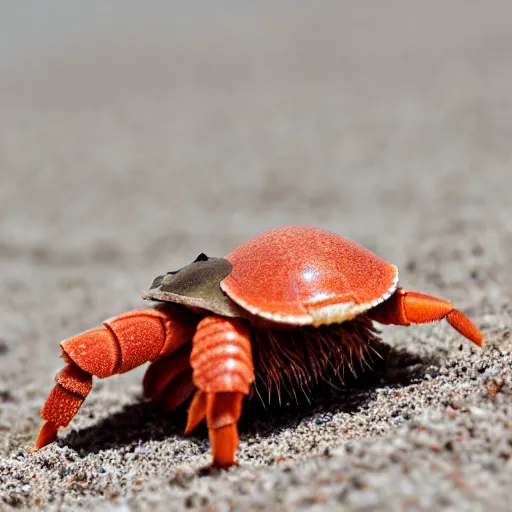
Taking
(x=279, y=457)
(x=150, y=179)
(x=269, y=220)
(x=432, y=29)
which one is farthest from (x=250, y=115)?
(x=279, y=457)

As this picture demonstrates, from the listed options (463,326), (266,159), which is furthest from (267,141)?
(463,326)

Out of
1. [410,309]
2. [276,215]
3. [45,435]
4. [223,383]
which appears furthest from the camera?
[276,215]

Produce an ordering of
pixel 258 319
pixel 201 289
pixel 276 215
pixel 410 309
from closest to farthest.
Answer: pixel 258 319 < pixel 201 289 < pixel 410 309 < pixel 276 215

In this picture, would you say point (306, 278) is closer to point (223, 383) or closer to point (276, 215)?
point (223, 383)

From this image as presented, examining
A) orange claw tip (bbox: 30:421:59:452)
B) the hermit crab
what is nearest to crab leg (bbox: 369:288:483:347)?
the hermit crab

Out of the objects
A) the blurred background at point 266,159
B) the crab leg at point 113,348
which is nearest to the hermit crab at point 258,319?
the crab leg at point 113,348

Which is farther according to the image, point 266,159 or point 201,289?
point 266,159
